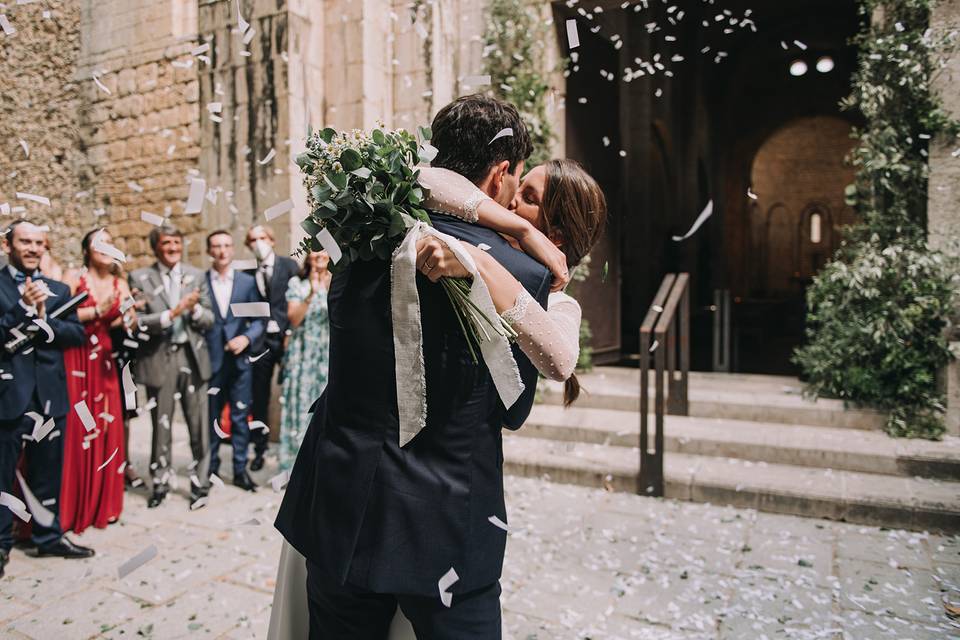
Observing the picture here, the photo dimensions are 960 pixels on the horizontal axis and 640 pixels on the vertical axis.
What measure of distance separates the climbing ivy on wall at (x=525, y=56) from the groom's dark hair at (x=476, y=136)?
18.2 feet

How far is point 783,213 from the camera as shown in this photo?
22.5 meters

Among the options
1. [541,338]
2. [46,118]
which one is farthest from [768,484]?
[46,118]

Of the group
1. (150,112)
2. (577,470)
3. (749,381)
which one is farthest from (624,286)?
(150,112)

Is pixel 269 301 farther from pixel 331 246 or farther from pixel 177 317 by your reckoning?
pixel 331 246

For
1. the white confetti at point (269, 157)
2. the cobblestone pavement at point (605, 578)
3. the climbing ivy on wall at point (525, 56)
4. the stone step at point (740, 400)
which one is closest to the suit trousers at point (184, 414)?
the cobblestone pavement at point (605, 578)

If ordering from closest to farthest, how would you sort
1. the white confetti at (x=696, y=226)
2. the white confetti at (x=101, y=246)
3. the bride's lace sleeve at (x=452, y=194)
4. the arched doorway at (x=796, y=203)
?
the bride's lace sleeve at (x=452, y=194), the white confetti at (x=101, y=246), the white confetti at (x=696, y=226), the arched doorway at (x=796, y=203)

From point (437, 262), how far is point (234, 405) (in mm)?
4389

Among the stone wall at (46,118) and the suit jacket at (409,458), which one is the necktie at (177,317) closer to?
the suit jacket at (409,458)

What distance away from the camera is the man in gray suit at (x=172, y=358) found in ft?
15.8

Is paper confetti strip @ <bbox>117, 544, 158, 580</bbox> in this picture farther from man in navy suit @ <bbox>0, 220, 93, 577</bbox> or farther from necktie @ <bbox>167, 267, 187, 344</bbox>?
necktie @ <bbox>167, 267, 187, 344</bbox>

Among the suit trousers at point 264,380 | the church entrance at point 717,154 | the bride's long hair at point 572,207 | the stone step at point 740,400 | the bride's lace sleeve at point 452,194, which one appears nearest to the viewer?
the bride's lace sleeve at point 452,194

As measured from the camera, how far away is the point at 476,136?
139 centimetres

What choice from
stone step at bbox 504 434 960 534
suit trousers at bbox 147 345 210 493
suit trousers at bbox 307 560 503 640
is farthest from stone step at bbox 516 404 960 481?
suit trousers at bbox 307 560 503 640

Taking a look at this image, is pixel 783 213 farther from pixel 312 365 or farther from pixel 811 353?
pixel 312 365
